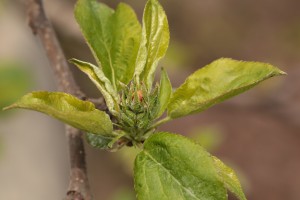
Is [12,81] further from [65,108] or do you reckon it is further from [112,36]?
[65,108]

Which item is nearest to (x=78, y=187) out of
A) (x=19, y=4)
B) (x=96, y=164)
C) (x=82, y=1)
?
(x=82, y=1)

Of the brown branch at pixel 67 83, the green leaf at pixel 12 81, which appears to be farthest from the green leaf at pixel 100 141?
the green leaf at pixel 12 81

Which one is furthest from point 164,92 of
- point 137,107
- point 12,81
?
point 12,81

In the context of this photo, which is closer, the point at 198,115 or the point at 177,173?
the point at 177,173

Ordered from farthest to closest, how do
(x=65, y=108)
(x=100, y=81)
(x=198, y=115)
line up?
(x=198, y=115) → (x=100, y=81) → (x=65, y=108)

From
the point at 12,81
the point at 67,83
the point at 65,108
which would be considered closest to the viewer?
the point at 65,108

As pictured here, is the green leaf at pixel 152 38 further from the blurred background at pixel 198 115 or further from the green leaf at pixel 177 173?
the blurred background at pixel 198 115

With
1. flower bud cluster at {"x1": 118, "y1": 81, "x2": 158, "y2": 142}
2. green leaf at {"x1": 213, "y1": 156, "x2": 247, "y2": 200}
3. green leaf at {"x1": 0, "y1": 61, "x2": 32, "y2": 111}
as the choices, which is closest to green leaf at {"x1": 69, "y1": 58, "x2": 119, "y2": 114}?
flower bud cluster at {"x1": 118, "y1": 81, "x2": 158, "y2": 142}
